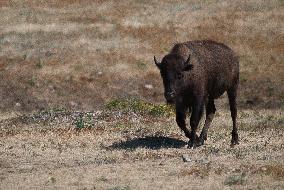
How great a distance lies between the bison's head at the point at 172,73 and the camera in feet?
72.1

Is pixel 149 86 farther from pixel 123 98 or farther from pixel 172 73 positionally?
pixel 172 73

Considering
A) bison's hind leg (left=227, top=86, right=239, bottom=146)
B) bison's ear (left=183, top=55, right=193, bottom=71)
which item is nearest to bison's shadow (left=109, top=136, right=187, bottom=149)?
bison's hind leg (left=227, top=86, right=239, bottom=146)

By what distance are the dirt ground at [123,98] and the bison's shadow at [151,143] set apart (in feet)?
0.12

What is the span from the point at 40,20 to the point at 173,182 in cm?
4278

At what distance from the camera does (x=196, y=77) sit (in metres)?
23.1

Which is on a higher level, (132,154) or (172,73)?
(172,73)

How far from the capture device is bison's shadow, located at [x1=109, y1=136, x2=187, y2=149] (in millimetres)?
23953

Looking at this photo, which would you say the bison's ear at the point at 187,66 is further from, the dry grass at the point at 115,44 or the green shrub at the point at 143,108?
the dry grass at the point at 115,44

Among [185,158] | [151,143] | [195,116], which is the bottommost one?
[151,143]

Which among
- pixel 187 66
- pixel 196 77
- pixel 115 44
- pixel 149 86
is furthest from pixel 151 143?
pixel 115 44

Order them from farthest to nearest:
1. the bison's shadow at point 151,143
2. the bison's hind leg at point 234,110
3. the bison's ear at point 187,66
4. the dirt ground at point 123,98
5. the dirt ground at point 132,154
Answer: the bison's hind leg at point 234,110, the bison's shadow at point 151,143, the bison's ear at point 187,66, the dirt ground at point 123,98, the dirt ground at point 132,154

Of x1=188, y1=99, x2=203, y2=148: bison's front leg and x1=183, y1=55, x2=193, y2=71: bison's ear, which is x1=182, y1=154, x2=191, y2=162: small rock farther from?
x1=183, y1=55, x2=193, y2=71: bison's ear

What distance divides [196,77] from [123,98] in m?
19.3

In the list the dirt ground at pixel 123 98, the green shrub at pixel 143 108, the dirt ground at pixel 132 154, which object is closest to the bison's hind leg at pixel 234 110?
Result: the dirt ground at pixel 123 98
